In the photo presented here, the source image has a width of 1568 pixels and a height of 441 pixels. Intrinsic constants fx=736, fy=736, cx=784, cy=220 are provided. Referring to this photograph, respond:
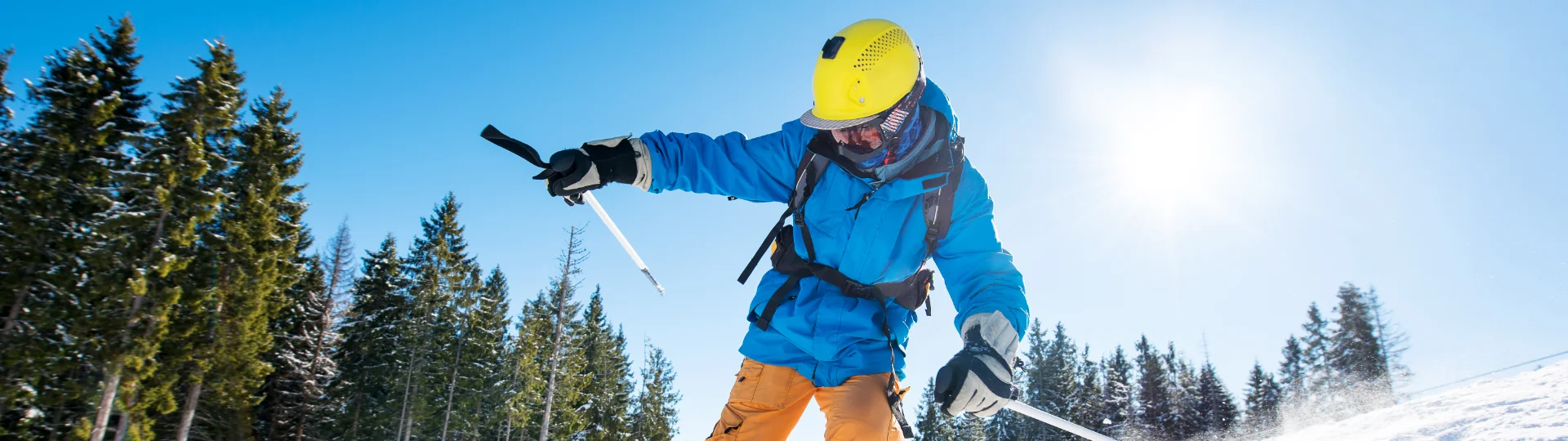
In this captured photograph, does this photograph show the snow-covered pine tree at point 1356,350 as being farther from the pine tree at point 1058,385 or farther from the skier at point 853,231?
the skier at point 853,231

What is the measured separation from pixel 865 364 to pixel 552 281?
30245 millimetres

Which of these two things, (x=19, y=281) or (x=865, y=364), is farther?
(x=19, y=281)

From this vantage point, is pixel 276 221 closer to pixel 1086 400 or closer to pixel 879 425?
pixel 879 425

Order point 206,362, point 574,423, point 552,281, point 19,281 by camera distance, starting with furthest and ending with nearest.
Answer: point 574,423 < point 552,281 < point 206,362 < point 19,281

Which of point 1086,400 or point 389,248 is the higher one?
point 389,248

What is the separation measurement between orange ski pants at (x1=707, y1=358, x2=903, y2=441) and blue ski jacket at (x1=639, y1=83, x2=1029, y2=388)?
0.21 ft

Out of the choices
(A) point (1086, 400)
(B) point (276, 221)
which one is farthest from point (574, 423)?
(A) point (1086, 400)

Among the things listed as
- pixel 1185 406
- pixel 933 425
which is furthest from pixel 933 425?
pixel 1185 406

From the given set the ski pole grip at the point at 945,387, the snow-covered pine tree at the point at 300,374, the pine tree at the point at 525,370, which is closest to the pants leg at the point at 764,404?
the ski pole grip at the point at 945,387

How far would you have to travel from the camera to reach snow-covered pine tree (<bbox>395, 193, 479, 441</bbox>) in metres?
32.2

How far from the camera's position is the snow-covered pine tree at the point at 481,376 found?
3309 centimetres

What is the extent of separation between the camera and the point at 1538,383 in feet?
23.3

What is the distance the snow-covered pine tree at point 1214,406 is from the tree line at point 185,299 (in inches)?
1431

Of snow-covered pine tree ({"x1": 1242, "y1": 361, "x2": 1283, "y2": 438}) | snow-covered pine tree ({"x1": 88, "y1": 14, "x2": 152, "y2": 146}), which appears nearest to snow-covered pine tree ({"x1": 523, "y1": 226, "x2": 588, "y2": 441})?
snow-covered pine tree ({"x1": 88, "y1": 14, "x2": 152, "y2": 146})
